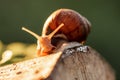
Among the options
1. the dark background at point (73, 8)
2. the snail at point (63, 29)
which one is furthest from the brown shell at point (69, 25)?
the dark background at point (73, 8)

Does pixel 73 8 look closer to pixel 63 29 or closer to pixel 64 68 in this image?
pixel 63 29

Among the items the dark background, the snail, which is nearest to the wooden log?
the snail

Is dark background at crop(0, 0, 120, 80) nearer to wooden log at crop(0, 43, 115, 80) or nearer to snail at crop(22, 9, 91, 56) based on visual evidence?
snail at crop(22, 9, 91, 56)

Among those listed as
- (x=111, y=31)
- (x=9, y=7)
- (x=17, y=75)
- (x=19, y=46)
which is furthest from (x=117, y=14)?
(x=17, y=75)

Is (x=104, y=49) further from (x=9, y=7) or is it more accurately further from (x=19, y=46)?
(x=19, y=46)

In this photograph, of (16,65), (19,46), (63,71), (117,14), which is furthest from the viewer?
(117,14)

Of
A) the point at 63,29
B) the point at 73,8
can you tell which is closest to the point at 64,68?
the point at 63,29

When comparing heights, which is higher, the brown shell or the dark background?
the brown shell
